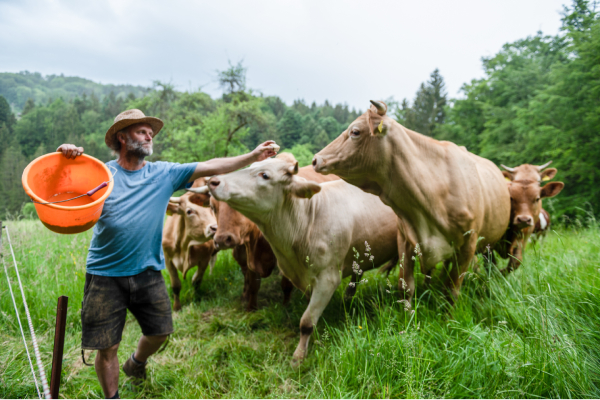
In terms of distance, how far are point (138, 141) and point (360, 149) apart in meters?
2.05

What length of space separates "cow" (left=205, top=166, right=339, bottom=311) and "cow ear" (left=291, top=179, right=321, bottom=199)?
117cm

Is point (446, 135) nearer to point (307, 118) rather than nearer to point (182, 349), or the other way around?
point (307, 118)

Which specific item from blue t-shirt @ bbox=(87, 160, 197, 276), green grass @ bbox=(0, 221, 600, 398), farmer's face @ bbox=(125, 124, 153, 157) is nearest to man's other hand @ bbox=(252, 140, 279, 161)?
blue t-shirt @ bbox=(87, 160, 197, 276)

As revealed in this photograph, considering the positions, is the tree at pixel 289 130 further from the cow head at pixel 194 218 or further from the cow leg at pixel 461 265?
the cow leg at pixel 461 265

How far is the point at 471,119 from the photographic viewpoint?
2347 centimetres

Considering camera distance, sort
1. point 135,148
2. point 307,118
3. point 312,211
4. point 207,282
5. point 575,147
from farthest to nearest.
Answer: point 307,118 < point 575,147 < point 207,282 < point 312,211 < point 135,148

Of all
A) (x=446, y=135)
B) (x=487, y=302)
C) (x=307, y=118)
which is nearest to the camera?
(x=487, y=302)

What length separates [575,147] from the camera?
951 cm

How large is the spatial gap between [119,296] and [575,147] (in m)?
11.5

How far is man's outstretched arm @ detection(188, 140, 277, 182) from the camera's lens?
3221mm

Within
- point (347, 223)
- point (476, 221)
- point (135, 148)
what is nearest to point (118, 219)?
point (135, 148)

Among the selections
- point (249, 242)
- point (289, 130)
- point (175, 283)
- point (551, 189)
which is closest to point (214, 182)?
point (249, 242)

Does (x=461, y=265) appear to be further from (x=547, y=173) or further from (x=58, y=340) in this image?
(x=58, y=340)

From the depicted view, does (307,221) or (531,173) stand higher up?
(531,173)
